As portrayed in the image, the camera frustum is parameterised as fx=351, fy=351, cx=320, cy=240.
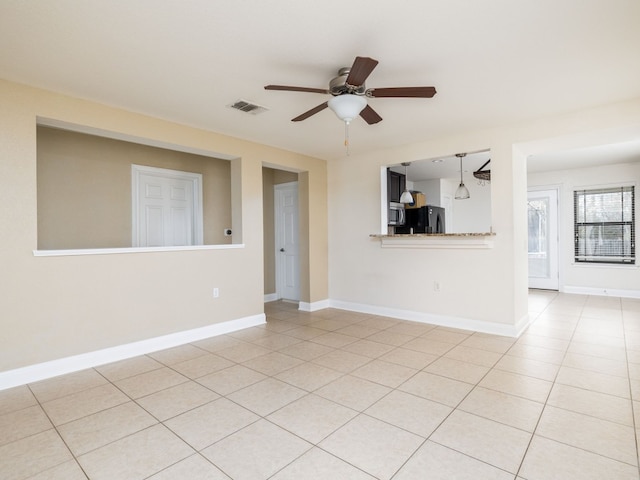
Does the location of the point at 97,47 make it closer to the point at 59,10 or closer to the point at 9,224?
the point at 59,10

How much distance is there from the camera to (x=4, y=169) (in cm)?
273

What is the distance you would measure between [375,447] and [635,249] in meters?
6.70

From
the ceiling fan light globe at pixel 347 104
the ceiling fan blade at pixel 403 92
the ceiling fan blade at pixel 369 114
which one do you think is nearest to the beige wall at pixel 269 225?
the ceiling fan blade at pixel 369 114

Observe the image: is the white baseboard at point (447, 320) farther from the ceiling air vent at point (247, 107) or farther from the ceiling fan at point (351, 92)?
the ceiling air vent at point (247, 107)

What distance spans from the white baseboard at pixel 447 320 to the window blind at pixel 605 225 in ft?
10.6

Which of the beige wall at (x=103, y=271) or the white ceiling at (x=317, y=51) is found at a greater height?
the white ceiling at (x=317, y=51)

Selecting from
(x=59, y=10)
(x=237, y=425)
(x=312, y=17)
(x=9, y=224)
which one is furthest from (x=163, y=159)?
(x=237, y=425)

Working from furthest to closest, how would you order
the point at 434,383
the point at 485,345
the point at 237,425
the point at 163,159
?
the point at 163,159, the point at 485,345, the point at 434,383, the point at 237,425

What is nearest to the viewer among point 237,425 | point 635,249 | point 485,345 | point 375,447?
point 375,447

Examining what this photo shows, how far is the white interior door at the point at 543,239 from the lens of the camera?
6875 mm

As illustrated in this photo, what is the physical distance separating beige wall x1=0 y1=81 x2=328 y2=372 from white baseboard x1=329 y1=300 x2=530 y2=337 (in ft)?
5.19

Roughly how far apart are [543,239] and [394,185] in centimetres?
373

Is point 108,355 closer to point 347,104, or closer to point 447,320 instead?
point 347,104

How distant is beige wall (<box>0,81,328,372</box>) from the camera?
2773 mm
